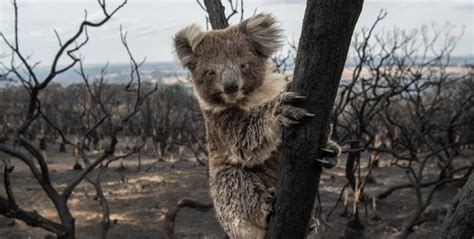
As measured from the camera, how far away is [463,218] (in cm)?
294

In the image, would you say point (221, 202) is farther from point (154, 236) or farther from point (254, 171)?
point (154, 236)

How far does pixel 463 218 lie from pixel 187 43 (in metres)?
2.36

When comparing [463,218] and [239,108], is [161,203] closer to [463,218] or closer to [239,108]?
[239,108]

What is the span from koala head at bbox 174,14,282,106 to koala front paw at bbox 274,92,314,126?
907mm

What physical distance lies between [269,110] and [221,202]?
114cm

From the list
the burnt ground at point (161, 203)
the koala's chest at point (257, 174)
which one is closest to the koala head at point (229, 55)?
the koala's chest at point (257, 174)

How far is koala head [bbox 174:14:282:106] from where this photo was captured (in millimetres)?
3551

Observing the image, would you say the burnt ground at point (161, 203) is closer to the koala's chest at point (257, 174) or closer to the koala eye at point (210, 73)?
the koala's chest at point (257, 174)

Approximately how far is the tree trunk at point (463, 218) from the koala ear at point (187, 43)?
7.06 feet

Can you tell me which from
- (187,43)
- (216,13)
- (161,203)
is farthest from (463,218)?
(161,203)

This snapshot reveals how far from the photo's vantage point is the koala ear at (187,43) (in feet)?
12.6

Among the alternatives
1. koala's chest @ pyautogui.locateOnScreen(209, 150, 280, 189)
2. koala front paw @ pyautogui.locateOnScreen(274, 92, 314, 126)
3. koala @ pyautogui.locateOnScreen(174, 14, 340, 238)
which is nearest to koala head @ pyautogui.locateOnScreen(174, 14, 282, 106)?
koala @ pyautogui.locateOnScreen(174, 14, 340, 238)

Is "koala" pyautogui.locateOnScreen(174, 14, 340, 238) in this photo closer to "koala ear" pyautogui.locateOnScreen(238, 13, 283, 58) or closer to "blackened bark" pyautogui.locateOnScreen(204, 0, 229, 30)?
"koala ear" pyautogui.locateOnScreen(238, 13, 283, 58)

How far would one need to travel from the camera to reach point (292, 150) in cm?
232
